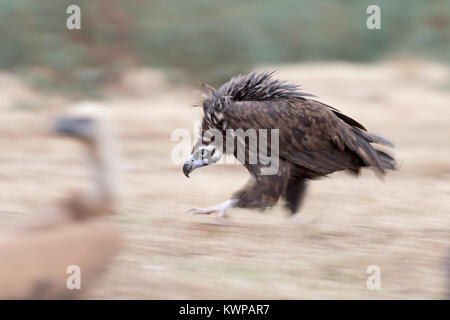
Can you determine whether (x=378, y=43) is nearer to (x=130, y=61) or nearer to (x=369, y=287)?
(x=130, y=61)

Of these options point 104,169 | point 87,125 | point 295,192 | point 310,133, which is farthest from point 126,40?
point 104,169

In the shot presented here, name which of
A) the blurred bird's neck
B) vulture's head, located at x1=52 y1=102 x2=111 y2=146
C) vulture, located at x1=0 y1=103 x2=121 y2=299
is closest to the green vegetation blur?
vulture's head, located at x1=52 y1=102 x2=111 y2=146

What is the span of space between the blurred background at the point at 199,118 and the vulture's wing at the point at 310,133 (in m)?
0.58

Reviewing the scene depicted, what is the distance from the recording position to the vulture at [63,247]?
402cm

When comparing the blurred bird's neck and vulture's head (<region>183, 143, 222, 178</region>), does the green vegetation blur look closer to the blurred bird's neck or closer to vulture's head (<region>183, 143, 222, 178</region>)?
vulture's head (<region>183, 143, 222, 178</region>)

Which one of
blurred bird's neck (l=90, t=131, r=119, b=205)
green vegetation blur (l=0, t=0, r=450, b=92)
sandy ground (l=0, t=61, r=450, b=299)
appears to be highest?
green vegetation blur (l=0, t=0, r=450, b=92)

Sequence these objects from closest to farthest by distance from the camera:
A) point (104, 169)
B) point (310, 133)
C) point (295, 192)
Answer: point (104, 169) → point (310, 133) → point (295, 192)

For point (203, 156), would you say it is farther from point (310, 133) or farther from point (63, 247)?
point (63, 247)

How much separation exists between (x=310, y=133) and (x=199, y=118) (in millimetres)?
6632

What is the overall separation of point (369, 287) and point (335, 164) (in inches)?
62.2

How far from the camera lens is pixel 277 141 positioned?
644 centimetres

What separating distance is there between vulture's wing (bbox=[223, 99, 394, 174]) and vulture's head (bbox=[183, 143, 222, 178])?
334mm

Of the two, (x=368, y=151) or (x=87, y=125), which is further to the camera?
(x=368, y=151)

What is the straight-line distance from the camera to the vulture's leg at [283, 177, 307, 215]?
6.81 meters
